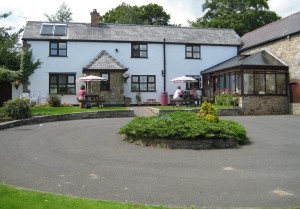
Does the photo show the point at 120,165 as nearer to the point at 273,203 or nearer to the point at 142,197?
the point at 142,197

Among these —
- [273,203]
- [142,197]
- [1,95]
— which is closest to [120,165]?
[142,197]

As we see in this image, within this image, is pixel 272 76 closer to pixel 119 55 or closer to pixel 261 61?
pixel 261 61

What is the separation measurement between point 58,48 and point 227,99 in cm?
1520

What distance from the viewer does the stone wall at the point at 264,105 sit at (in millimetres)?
23672

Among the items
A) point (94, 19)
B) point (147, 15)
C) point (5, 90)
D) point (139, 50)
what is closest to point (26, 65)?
point (5, 90)

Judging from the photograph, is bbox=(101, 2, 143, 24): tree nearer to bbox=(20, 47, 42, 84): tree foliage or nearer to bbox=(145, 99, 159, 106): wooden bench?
Result: bbox=(145, 99, 159, 106): wooden bench

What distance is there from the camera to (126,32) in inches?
1235

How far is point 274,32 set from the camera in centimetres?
2780

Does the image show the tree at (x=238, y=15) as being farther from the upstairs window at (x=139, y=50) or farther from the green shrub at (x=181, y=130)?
the green shrub at (x=181, y=130)

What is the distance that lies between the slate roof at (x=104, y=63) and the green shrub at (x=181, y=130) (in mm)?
15776

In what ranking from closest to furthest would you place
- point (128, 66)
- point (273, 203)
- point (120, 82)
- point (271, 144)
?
point (273, 203) → point (271, 144) → point (120, 82) → point (128, 66)

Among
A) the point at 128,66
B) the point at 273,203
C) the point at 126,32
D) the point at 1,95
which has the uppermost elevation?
the point at 126,32

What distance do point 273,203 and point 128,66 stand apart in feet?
83.0

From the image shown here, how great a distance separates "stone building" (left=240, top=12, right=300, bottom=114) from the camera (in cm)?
2392
